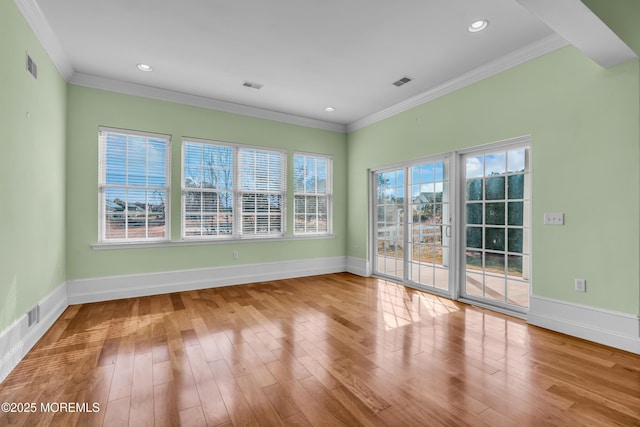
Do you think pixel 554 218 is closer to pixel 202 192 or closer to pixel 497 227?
pixel 497 227

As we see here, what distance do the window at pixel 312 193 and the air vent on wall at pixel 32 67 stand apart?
3.64 m

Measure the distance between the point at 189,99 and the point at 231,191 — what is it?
1.58 metres

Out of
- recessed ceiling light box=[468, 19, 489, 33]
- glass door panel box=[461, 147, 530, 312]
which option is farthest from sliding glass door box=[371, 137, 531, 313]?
recessed ceiling light box=[468, 19, 489, 33]

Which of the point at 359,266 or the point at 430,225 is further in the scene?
the point at 359,266

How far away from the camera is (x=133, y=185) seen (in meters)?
4.33

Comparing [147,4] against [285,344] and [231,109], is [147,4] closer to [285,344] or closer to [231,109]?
[231,109]

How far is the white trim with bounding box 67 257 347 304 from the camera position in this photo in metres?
4.04

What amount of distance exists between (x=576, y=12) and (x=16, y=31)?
434 centimetres

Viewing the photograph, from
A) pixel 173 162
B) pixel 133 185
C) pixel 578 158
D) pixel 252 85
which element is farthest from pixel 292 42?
pixel 578 158

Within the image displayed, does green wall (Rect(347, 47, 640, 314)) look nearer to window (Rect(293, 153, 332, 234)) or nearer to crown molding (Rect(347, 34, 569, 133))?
crown molding (Rect(347, 34, 569, 133))

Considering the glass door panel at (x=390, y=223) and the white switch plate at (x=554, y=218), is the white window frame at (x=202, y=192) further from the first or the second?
the white switch plate at (x=554, y=218)

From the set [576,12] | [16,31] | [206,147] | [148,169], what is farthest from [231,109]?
[576,12]

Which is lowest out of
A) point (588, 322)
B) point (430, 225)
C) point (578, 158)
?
point (588, 322)

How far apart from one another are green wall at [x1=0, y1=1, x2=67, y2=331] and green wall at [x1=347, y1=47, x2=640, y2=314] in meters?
4.78
